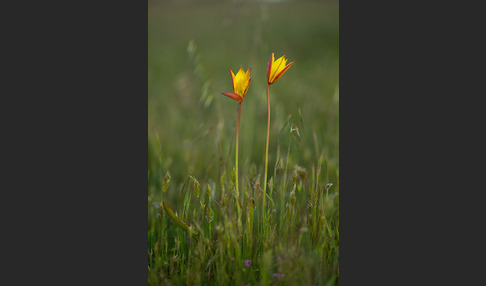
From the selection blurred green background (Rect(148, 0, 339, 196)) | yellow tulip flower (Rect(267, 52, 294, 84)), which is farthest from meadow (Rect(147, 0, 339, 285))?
yellow tulip flower (Rect(267, 52, 294, 84))

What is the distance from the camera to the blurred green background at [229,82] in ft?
8.43

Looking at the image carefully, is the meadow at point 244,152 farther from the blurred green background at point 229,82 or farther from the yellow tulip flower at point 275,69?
the yellow tulip flower at point 275,69

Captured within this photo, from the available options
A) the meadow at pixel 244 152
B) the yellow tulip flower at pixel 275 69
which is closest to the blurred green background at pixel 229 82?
the meadow at pixel 244 152

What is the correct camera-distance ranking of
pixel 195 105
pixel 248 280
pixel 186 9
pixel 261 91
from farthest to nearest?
pixel 195 105 < pixel 186 9 < pixel 261 91 < pixel 248 280

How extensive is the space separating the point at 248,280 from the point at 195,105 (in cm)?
187

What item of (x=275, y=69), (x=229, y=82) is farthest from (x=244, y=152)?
(x=229, y=82)

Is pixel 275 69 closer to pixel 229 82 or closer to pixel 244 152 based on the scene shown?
pixel 244 152

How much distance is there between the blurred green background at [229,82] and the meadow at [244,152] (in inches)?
0.4

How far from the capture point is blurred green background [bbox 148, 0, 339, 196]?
2568 millimetres

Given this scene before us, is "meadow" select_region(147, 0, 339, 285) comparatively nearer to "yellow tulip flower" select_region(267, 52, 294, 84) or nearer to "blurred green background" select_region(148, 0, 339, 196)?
"blurred green background" select_region(148, 0, 339, 196)

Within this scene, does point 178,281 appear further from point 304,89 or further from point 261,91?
point 304,89

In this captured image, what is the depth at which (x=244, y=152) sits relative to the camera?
2713mm

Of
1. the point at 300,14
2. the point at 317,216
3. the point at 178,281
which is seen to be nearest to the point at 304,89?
the point at 300,14

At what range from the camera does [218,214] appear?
7.06ft
